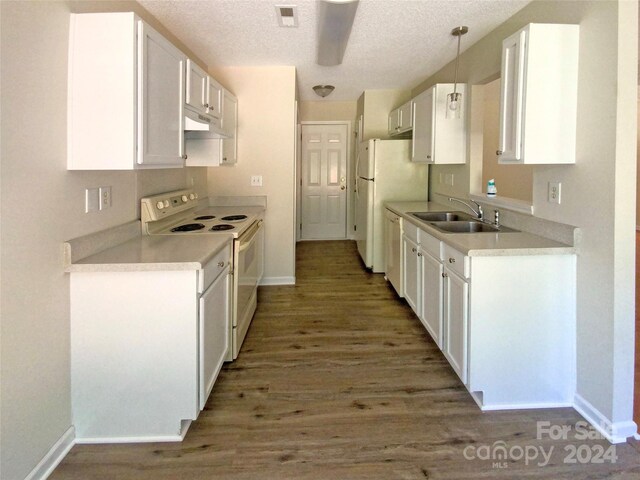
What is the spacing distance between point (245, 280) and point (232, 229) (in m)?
0.46

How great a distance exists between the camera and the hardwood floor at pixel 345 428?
184cm

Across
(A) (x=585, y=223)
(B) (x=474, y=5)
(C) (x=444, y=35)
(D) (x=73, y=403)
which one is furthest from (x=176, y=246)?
(C) (x=444, y=35)

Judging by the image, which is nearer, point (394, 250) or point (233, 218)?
point (233, 218)

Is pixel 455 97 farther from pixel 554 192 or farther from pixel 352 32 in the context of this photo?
pixel 554 192

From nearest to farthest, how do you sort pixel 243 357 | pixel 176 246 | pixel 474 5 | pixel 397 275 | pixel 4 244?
pixel 4 244
pixel 176 246
pixel 474 5
pixel 243 357
pixel 397 275

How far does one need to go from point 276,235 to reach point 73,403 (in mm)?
2930

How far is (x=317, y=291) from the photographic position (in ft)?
15.1

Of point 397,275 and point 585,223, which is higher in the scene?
point 585,223

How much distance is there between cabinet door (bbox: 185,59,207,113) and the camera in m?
2.69

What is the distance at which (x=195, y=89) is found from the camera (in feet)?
9.32

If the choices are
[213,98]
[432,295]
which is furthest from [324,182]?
[432,295]

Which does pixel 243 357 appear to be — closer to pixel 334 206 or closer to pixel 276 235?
pixel 276 235

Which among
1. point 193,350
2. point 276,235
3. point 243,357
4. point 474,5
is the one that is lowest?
point 243,357

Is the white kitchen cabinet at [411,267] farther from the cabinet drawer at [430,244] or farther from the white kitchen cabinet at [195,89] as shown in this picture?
the white kitchen cabinet at [195,89]
